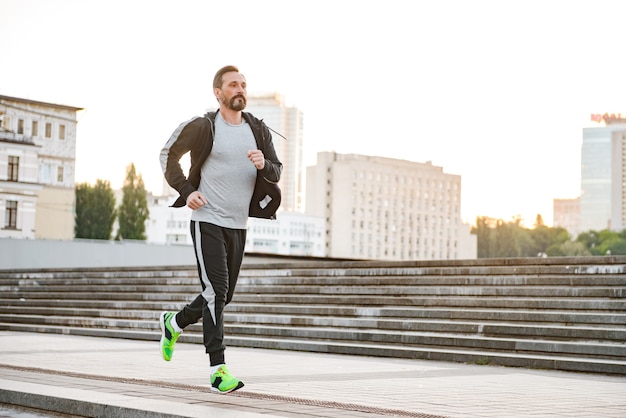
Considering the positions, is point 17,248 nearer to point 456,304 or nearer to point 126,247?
point 126,247

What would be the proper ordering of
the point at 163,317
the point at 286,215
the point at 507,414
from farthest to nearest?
the point at 286,215 < the point at 163,317 < the point at 507,414

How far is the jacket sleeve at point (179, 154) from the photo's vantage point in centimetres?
641

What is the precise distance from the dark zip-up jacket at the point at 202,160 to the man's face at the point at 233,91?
0.17 metres

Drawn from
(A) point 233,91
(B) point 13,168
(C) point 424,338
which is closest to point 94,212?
(B) point 13,168

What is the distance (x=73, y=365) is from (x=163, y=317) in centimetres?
220

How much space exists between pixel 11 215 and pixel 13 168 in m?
3.81

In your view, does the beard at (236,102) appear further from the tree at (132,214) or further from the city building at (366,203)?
the city building at (366,203)

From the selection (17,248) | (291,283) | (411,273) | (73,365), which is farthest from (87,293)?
(17,248)

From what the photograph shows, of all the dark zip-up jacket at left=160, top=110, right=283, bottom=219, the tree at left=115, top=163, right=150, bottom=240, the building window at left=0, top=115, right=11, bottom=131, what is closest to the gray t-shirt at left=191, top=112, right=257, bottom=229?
the dark zip-up jacket at left=160, top=110, right=283, bottom=219

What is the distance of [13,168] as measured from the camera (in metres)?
75.5

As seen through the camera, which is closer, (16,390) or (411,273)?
(16,390)

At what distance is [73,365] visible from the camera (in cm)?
859

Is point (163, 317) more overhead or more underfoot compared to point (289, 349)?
more overhead

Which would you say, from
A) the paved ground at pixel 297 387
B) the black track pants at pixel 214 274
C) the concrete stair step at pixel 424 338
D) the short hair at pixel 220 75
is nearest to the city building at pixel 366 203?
the concrete stair step at pixel 424 338
